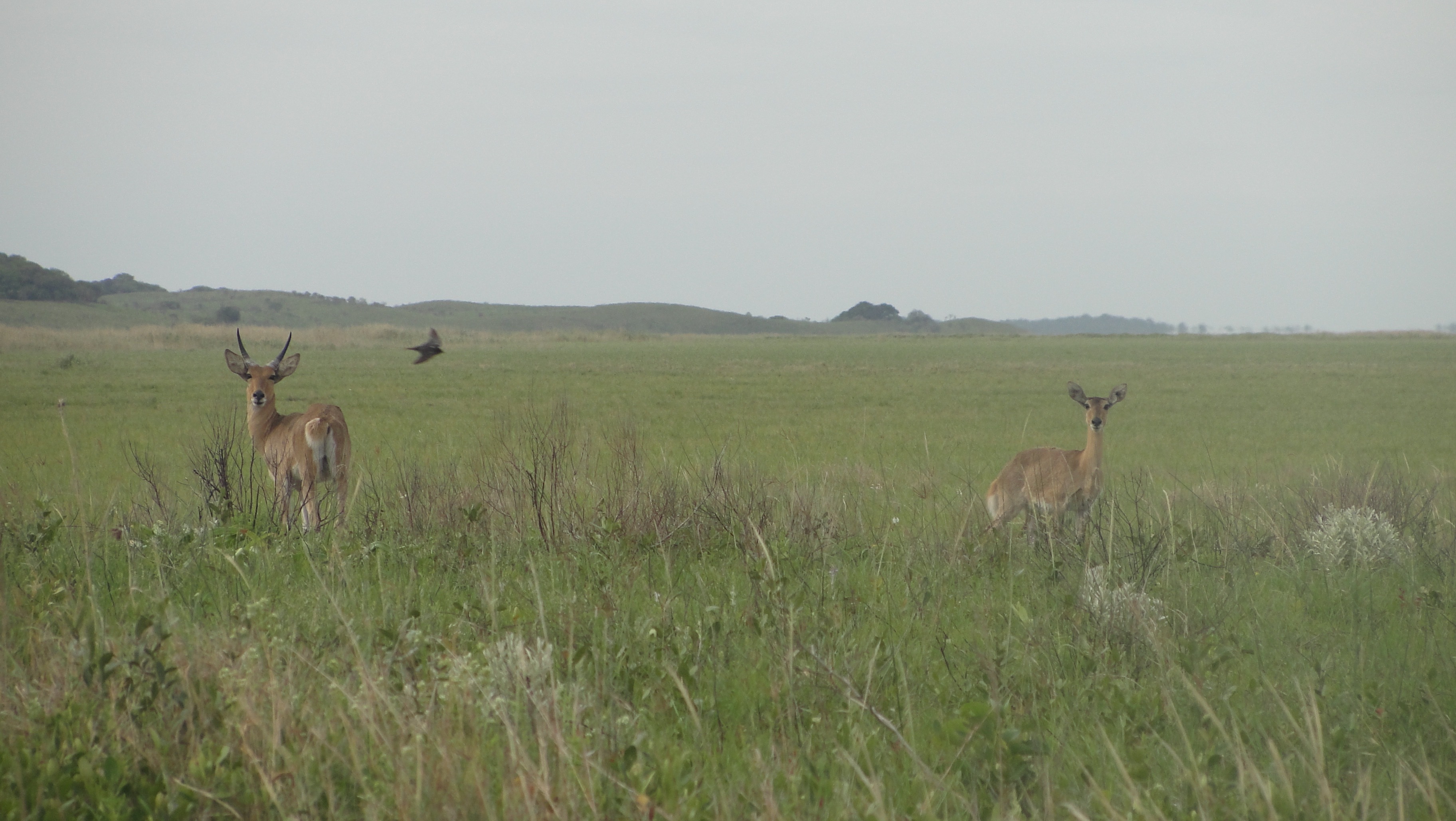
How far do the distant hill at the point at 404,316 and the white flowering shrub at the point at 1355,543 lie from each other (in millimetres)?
38291

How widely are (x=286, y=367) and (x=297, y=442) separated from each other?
1586 mm

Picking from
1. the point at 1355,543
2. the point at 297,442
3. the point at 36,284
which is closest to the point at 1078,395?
the point at 1355,543

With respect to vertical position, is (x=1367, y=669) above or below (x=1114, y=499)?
below

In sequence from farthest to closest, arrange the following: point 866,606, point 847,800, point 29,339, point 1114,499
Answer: point 29,339, point 1114,499, point 866,606, point 847,800

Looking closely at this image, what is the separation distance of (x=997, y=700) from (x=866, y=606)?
1.77m

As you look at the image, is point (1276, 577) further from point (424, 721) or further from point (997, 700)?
point (424, 721)

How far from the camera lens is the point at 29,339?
4919 cm

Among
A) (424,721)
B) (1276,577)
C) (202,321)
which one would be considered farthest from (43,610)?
(202,321)

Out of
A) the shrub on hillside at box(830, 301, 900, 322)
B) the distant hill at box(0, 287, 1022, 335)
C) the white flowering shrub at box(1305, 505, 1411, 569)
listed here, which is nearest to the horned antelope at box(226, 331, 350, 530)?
the white flowering shrub at box(1305, 505, 1411, 569)

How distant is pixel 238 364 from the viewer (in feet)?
36.6

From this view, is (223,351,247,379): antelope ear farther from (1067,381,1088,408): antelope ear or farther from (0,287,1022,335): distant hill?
(0,287,1022,335): distant hill

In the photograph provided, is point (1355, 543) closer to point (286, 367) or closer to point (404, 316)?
point (286, 367)

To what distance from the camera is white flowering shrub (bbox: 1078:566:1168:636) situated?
4.83 meters

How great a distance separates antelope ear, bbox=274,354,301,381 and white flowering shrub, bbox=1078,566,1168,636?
870 centimetres
